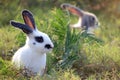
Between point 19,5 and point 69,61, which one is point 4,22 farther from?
point 69,61

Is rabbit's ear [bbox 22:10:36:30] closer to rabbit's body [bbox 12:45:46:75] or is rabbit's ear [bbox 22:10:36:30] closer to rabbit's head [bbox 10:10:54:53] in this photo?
rabbit's head [bbox 10:10:54:53]

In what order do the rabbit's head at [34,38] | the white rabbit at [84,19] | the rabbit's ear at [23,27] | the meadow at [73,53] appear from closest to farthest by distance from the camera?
the rabbit's head at [34,38] < the rabbit's ear at [23,27] < the meadow at [73,53] < the white rabbit at [84,19]

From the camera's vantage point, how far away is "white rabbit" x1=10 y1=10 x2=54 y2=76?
5.67m

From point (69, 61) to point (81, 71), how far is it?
0.27m

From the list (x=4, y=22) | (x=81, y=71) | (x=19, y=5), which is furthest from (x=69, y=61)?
(x=19, y=5)

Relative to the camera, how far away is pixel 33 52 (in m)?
5.73

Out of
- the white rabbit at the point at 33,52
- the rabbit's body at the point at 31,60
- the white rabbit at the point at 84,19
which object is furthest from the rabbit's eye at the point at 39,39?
the white rabbit at the point at 84,19

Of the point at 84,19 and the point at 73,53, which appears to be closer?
the point at 73,53

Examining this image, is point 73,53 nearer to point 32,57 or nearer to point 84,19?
point 32,57

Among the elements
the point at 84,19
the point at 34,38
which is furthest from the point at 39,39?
the point at 84,19

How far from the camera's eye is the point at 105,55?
6516 millimetres

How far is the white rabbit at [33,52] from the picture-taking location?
5.67m

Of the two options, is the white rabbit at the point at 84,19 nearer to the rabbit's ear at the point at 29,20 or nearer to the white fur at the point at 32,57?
the rabbit's ear at the point at 29,20

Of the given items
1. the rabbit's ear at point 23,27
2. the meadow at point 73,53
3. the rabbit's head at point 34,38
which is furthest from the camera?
the meadow at point 73,53
